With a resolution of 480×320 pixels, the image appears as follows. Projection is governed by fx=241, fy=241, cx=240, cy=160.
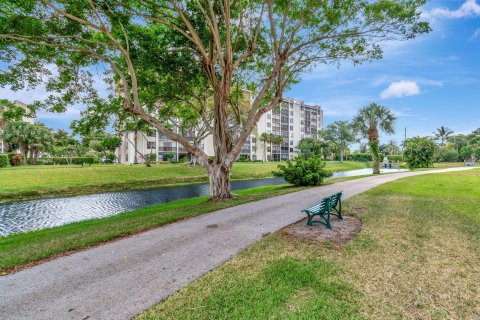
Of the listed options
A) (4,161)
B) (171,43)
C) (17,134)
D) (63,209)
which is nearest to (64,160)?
(17,134)

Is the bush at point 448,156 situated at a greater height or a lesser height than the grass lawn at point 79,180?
greater

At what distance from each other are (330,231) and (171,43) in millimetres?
10826

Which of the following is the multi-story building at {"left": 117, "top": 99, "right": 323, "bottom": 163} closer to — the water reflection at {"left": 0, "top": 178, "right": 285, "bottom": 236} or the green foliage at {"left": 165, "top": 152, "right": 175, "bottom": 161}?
the green foliage at {"left": 165, "top": 152, "right": 175, "bottom": 161}

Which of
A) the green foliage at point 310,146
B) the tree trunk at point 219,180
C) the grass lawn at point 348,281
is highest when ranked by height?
the green foliage at point 310,146

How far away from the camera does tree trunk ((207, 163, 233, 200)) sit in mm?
12250

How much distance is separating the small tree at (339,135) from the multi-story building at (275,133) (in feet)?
50.9

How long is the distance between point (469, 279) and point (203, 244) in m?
4.93

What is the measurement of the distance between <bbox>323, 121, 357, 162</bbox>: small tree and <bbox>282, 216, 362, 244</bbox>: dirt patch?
65463 millimetres

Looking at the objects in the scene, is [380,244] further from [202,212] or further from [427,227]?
[202,212]

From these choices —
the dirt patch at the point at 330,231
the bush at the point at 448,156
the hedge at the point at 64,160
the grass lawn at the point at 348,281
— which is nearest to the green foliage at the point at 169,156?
the hedge at the point at 64,160

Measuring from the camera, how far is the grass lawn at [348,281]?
317 centimetres

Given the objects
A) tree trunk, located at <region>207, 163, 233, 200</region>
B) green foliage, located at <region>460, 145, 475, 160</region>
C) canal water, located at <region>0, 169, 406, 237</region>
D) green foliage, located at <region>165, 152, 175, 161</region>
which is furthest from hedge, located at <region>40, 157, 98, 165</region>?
green foliage, located at <region>460, 145, 475, 160</region>

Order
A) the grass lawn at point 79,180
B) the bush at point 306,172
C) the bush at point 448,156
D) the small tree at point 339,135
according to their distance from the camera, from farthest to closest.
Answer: the small tree at point 339,135, the bush at point 448,156, the grass lawn at point 79,180, the bush at point 306,172

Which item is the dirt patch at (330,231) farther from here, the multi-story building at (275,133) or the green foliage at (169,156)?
the multi-story building at (275,133)
